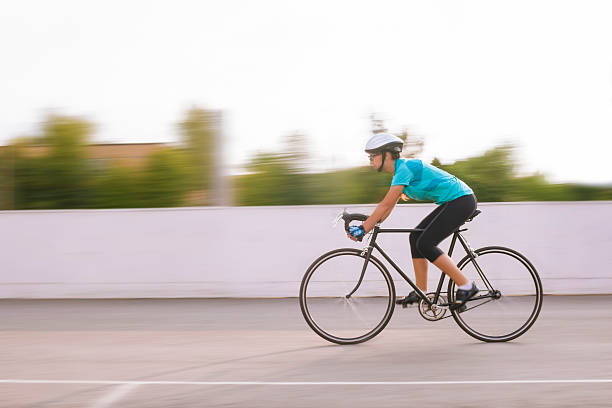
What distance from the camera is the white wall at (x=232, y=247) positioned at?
10047mm

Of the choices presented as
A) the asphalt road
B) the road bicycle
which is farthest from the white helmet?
the asphalt road

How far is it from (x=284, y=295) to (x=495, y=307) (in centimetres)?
397

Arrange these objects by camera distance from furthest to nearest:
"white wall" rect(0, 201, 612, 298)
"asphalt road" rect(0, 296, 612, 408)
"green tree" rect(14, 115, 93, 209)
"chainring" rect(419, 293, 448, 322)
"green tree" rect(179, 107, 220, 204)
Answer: "green tree" rect(14, 115, 93, 209) → "green tree" rect(179, 107, 220, 204) → "white wall" rect(0, 201, 612, 298) → "chainring" rect(419, 293, 448, 322) → "asphalt road" rect(0, 296, 612, 408)

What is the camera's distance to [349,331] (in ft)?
21.4

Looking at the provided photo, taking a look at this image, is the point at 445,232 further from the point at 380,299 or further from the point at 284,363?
the point at 284,363

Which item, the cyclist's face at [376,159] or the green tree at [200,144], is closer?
the cyclist's face at [376,159]

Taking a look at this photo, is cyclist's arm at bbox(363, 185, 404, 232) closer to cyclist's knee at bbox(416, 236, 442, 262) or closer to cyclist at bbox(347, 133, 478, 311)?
cyclist at bbox(347, 133, 478, 311)

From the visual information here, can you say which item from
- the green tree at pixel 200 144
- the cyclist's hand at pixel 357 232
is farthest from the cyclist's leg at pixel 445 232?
the green tree at pixel 200 144

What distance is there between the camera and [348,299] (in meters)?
6.61

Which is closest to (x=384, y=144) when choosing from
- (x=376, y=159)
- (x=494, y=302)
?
(x=376, y=159)

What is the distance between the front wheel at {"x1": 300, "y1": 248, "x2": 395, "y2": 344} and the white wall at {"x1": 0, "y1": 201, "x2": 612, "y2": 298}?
131 inches

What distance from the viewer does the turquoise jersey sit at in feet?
20.6

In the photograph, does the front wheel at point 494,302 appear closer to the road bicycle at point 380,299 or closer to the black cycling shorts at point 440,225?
the road bicycle at point 380,299

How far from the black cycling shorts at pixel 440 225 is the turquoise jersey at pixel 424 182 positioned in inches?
2.7
